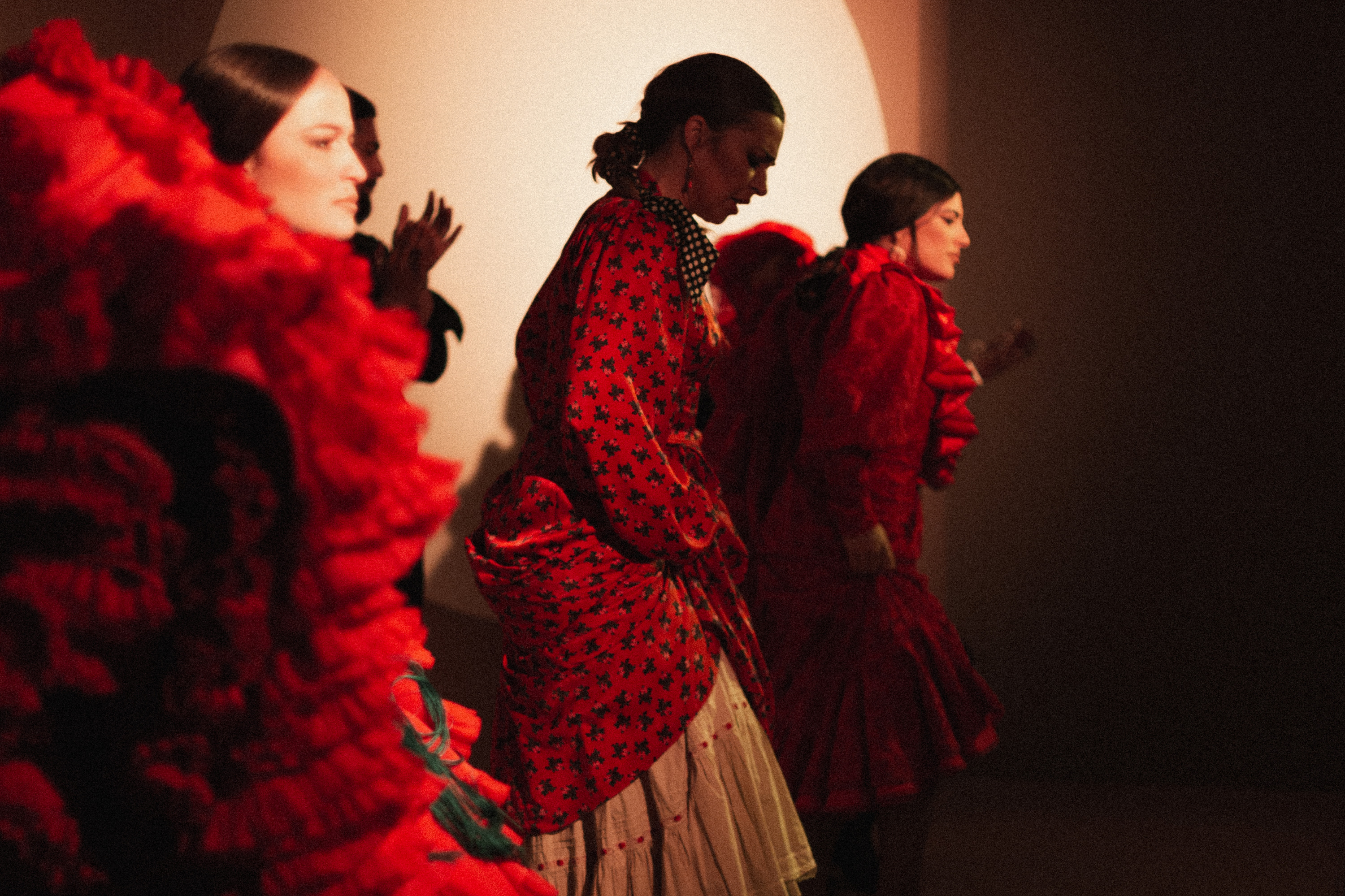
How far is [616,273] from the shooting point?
1.32 metres

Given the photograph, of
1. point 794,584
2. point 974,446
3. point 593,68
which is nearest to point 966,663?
point 794,584

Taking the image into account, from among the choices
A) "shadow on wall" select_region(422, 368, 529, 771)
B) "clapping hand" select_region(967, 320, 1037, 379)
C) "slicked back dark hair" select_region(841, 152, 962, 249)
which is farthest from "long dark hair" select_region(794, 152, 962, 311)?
"shadow on wall" select_region(422, 368, 529, 771)

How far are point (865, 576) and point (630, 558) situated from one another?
0.76 meters

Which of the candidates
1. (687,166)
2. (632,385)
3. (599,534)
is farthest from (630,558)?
(687,166)

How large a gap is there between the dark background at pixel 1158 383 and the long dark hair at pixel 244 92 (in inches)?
84.1

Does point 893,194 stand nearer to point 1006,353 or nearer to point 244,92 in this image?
point 1006,353

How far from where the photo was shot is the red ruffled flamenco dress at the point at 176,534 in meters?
0.53

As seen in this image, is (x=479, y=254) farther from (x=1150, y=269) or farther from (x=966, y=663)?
(x=1150, y=269)

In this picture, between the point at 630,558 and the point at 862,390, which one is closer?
the point at 630,558

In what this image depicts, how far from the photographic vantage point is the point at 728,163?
1487 mm

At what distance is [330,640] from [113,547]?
106mm

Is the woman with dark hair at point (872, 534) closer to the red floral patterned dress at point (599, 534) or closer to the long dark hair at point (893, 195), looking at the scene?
the long dark hair at point (893, 195)

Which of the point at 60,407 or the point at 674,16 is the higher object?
the point at 674,16

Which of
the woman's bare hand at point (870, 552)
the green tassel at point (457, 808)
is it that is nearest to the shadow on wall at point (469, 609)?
the woman's bare hand at point (870, 552)
